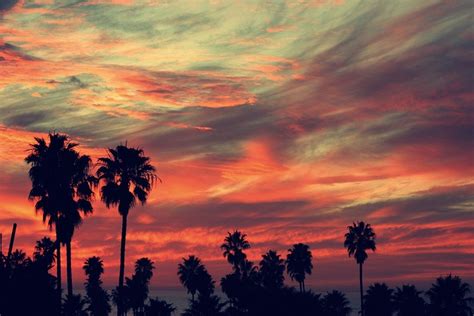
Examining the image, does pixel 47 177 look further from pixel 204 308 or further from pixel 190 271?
pixel 190 271

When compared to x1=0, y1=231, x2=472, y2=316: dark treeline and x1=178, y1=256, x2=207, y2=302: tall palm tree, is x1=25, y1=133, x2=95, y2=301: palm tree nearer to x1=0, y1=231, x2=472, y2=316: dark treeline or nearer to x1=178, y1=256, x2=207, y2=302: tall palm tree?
x1=0, y1=231, x2=472, y2=316: dark treeline

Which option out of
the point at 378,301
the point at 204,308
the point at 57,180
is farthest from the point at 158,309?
the point at 57,180

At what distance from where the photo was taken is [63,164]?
5822cm

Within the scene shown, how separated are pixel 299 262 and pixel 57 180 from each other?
87850 millimetres

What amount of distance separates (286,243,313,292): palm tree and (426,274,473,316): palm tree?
31.8 meters

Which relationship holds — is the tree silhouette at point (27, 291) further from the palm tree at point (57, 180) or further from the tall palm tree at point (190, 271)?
the tall palm tree at point (190, 271)

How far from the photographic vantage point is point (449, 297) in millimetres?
110438

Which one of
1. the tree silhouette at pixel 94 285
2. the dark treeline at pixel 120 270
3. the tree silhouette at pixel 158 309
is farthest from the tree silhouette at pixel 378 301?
the tree silhouette at pixel 94 285

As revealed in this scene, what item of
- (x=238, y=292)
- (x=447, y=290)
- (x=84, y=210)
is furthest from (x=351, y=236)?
(x=84, y=210)

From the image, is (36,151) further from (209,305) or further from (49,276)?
(209,305)

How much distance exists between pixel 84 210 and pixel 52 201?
275 cm

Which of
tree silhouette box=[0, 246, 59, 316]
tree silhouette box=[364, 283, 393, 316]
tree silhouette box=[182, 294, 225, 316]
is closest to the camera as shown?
tree silhouette box=[0, 246, 59, 316]

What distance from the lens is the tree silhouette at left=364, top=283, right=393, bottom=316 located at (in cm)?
12075

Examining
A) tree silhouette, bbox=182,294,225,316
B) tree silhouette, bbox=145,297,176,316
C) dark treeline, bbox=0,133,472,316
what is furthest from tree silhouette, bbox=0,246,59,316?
tree silhouette, bbox=145,297,176,316
